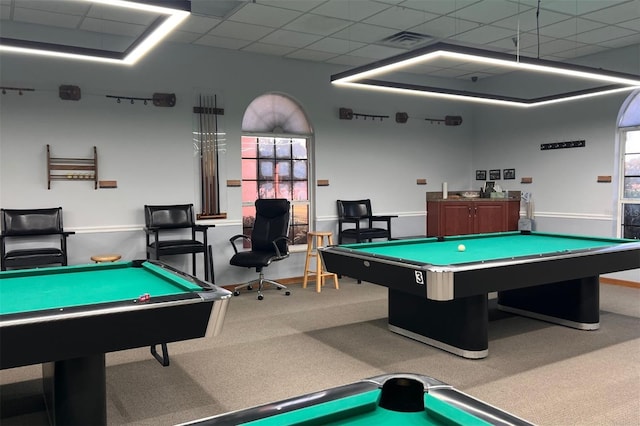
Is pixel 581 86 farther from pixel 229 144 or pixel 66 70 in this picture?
pixel 66 70

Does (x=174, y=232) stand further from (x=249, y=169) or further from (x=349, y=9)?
(x=349, y=9)

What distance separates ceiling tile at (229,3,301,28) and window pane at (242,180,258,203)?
2.25 meters

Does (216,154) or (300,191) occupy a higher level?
(216,154)

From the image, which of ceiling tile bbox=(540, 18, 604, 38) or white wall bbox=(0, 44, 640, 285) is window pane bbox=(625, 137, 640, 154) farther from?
ceiling tile bbox=(540, 18, 604, 38)

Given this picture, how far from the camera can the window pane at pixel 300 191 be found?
24.3ft

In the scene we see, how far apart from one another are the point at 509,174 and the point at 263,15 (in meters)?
4.95

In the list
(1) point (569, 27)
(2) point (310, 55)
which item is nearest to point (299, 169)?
(2) point (310, 55)

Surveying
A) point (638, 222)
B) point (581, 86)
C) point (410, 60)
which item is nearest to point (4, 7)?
point (410, 60)

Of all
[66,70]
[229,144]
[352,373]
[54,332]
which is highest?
[66,70]

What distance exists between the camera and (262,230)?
253 inches

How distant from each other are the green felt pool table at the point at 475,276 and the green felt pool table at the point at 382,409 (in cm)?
184

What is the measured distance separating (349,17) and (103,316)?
4252 millimetres

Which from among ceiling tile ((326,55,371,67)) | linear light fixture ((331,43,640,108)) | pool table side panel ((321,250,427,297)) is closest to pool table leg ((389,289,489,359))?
pool table side panel ((321,250,427,297))

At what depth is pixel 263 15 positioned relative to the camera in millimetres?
5277
